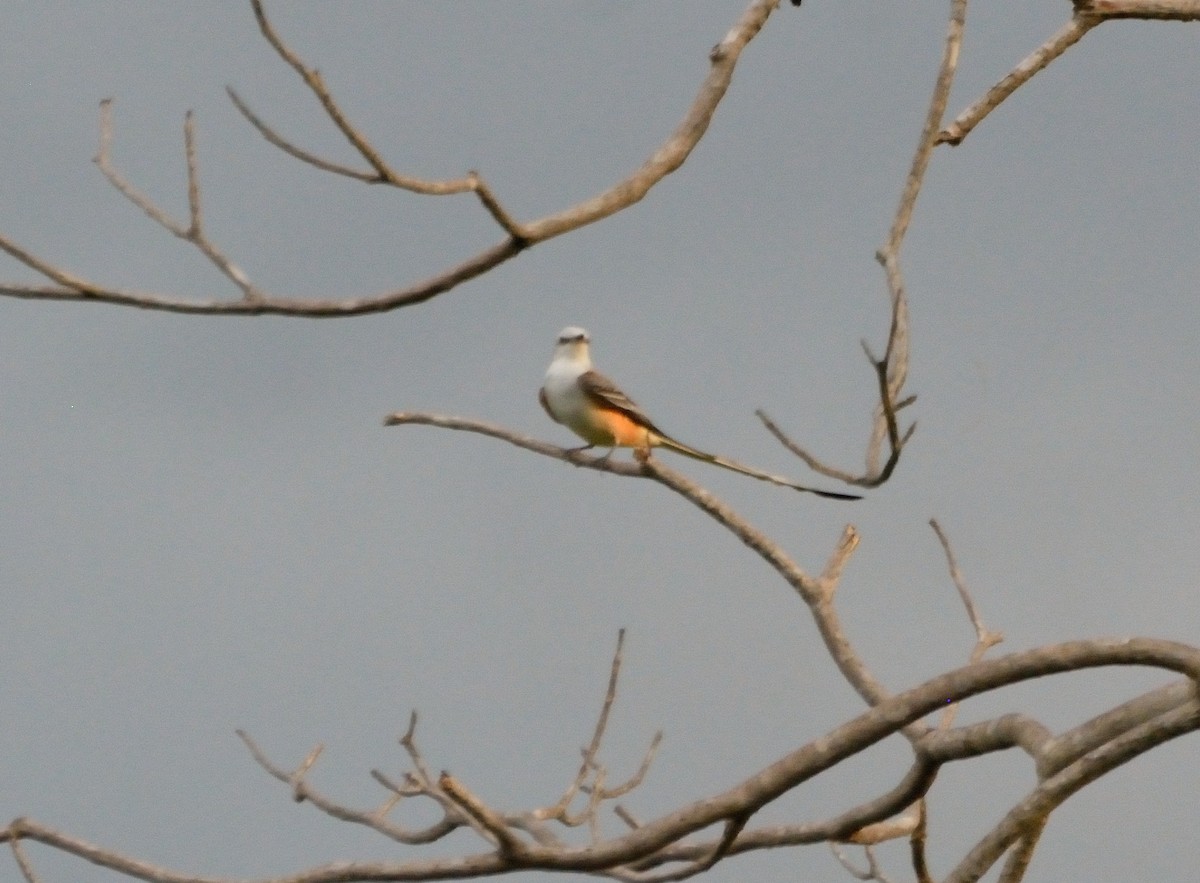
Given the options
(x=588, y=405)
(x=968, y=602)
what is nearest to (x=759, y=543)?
(x=968, y=602)

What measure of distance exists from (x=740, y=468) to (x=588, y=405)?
179cm

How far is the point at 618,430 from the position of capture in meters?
8.98

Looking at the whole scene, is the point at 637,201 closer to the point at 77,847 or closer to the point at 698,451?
the point at 77,847

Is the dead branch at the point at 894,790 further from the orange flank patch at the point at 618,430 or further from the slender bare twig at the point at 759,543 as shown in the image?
the orange flank patch at the point at 618,430

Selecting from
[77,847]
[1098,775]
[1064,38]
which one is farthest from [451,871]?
[1064,38]

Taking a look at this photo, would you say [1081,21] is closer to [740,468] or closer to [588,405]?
[740,468]

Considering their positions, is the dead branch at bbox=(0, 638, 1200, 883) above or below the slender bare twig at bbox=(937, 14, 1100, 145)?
below

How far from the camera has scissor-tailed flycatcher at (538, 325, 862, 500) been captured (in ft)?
29.2

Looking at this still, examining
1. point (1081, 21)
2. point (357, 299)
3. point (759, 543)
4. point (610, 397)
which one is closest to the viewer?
point (357, 299)

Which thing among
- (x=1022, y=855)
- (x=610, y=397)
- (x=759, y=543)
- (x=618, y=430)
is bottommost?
(x=1022, y=855)

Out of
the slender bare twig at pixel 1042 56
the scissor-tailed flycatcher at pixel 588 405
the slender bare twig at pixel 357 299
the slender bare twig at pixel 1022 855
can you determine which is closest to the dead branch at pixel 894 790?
the slender bare twig at pixel 1022 855

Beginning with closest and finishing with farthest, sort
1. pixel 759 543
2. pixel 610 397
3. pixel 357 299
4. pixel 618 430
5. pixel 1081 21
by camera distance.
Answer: pixel 357 299 → pixel 1081 21 → pixel 759 543 → pixel 618 430 → pixel 610 397

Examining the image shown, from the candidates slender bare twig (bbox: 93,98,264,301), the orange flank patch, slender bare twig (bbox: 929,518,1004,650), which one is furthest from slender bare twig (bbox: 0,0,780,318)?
the orange flank patch

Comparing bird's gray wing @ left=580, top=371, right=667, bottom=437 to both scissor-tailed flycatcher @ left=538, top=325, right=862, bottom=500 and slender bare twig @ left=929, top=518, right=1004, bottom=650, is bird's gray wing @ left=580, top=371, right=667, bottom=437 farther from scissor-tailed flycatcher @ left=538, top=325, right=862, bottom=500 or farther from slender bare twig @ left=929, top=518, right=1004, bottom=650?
slender bare twig @ left=929, top=518, right=1004, bottom=650
